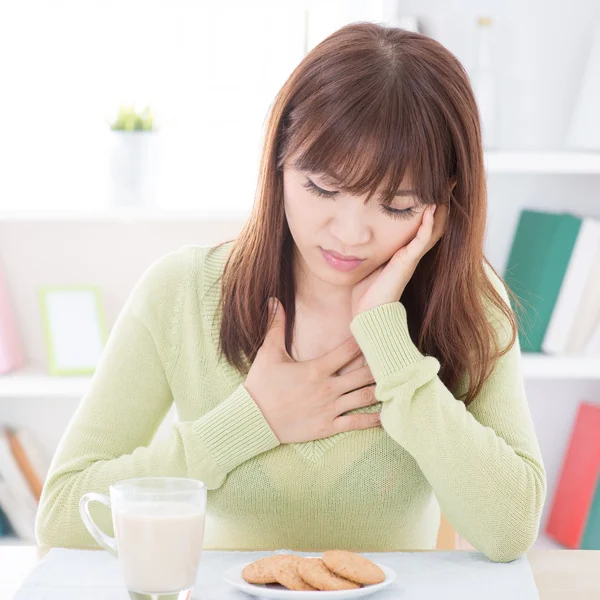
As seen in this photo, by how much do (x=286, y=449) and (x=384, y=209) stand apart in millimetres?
348

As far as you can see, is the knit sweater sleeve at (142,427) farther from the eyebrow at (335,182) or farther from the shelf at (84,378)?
the shelf at (84,378)

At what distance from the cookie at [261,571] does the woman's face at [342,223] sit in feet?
1.36

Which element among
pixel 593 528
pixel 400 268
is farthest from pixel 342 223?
pixel 593 528

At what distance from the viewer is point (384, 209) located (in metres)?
1.20

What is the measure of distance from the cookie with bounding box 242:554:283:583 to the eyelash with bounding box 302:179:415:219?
1.46 feet

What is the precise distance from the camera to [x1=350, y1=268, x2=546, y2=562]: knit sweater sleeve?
3.75 ft

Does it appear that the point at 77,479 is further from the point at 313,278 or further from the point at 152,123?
the point at 152,123

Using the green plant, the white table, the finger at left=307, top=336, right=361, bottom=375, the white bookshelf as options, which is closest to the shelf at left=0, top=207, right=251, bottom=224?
the white bookshelf

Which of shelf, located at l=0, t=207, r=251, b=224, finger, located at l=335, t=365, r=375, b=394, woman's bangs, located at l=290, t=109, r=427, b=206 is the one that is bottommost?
shelf, located at l=0, t=207, r=251, b=224

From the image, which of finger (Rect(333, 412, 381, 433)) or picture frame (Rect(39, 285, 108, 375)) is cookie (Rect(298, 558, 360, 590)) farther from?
picture frame (Rect(39, 285, 108, 375))

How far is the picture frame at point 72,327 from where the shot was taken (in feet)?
7.32

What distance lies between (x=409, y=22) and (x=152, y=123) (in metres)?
0.63

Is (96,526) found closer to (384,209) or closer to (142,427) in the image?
(142,427)

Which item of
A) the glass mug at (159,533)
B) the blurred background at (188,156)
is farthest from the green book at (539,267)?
the glass mug at (159,533)
